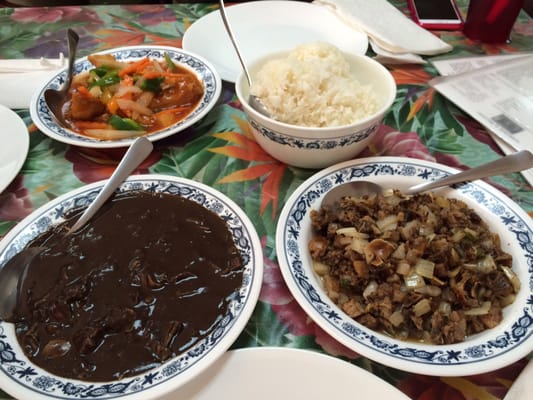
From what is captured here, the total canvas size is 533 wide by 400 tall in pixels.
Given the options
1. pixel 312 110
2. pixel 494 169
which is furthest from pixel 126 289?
pixel 494 169

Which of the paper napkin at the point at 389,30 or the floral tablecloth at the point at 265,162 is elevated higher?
the paper napkin at the point at 389,30

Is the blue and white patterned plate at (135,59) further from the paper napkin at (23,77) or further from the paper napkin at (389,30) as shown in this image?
the paper napkin at (389,30)

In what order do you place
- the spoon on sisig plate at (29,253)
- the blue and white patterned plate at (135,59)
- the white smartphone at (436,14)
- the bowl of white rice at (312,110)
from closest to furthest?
the spoon on sisig plate at (29,253)
the bowl of white rice at (312,110)
the blue and white patterned plate at (135,59)
the white smartphone at (436,14)

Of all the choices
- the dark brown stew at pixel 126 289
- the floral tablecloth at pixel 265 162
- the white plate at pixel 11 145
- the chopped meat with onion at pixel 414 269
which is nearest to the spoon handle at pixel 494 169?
the chopped meat with onion at pixel 414 269

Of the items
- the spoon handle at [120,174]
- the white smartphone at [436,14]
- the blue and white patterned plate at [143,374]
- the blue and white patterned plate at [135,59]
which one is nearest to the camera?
the blue and white patterned plate at [143,374]

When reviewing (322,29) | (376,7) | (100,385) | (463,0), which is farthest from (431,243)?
(463,0)

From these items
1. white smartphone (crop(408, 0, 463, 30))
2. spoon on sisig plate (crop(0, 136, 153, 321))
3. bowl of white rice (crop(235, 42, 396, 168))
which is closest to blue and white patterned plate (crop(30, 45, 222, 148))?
spoon on sisig plate (crop(0, 136, 153, 321))

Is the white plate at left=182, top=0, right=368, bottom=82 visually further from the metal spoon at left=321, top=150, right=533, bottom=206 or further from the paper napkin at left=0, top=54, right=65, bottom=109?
the metal spoon at left=321, top=150, right=533, bottom=206
